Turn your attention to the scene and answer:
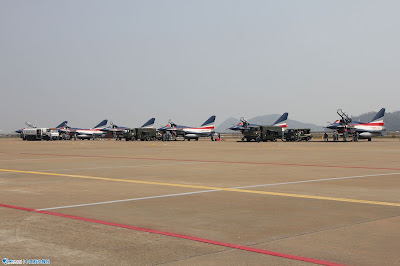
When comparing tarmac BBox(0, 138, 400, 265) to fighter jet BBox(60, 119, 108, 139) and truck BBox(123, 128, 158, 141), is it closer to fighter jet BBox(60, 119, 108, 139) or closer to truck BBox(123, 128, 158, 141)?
truck BBox(123, 128, 158, 141)

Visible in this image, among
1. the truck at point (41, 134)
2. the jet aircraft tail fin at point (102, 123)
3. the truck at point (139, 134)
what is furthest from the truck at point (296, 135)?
the jet aircraft tail fin at point (102, 123)

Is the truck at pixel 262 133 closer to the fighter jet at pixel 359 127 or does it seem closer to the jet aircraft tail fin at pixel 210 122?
the fighter jet at pixel 359 127

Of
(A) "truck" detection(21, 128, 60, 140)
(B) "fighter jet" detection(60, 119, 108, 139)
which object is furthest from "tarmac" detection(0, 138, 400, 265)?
(B) "fighter jet" detection(60, 119, 108, 139)

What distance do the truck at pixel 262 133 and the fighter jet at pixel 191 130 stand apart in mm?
17032

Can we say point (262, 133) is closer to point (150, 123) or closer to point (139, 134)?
point (139, 134)

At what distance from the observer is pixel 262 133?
78.7 m

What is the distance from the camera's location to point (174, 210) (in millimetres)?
10336

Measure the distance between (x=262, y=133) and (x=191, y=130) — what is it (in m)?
21.0

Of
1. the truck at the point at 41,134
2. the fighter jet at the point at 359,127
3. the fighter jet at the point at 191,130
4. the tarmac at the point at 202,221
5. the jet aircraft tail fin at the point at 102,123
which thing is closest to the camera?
the tarmac at the point at 202,221

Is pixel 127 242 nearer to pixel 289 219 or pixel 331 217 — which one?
pixel 289 219

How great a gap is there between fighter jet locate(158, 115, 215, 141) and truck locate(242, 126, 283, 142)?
17.0m

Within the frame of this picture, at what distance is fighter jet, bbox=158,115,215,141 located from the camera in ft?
310

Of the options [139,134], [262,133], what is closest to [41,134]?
[139,134]

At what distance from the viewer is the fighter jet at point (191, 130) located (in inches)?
3716
